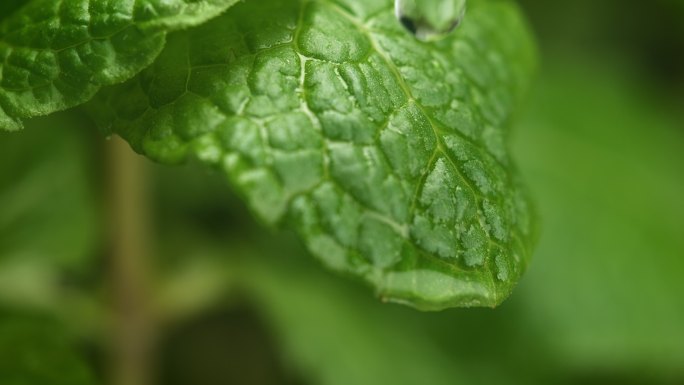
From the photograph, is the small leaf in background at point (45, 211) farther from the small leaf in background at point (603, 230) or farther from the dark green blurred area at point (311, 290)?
the small leaf in background at point (603, 230)

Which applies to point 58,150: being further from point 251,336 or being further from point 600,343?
point 600,343

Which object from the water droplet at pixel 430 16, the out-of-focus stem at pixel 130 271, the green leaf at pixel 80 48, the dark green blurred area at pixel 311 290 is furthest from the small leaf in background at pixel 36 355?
the water droplet at pixel 430 16

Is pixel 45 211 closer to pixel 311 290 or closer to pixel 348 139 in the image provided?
pixel 311 290

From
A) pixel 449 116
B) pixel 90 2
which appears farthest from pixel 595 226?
pixel 90 2

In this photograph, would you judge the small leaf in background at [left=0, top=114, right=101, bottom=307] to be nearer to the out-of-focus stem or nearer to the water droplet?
the out-of-focus stem

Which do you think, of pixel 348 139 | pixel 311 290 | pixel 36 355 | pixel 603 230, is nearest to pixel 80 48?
pixel 348 139

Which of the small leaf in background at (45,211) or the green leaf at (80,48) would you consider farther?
the small leaf in background at (45,211)
